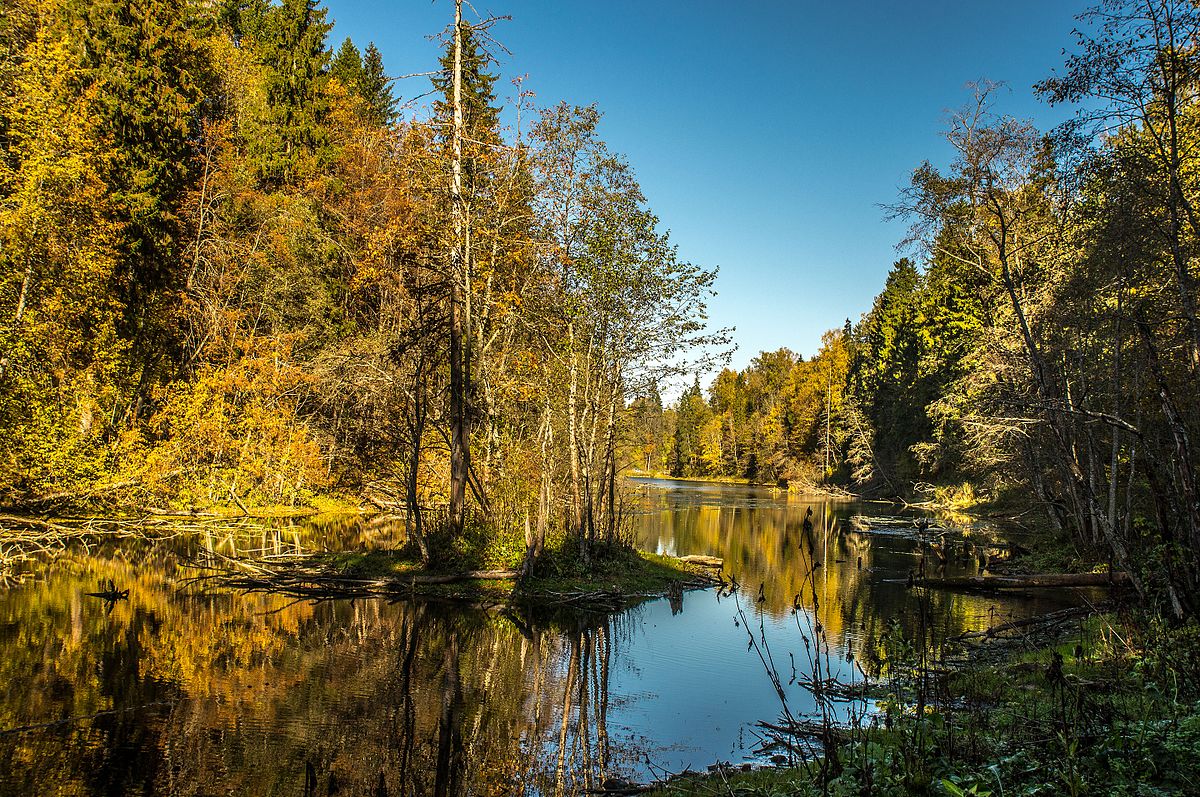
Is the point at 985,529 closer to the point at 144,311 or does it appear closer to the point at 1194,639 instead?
the point at 1194,639

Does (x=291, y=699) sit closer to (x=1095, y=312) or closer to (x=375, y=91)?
(x=1095, y=312)

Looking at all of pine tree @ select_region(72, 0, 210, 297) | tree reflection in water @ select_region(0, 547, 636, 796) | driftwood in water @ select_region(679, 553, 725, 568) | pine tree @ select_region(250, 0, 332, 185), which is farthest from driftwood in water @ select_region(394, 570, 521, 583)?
pine tree @ select_region(250, 0, 332, 185)

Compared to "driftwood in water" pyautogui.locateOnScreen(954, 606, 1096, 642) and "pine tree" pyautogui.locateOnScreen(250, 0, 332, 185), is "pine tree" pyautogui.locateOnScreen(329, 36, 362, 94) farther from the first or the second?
A: "driftwood in water" pyautogui.locateOnScreen(954, 606, 1096, 642)

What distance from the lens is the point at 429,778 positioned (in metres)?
6.37

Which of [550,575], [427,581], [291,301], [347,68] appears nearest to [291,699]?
[427,581]

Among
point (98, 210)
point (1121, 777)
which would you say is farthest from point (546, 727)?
point (98, 210)

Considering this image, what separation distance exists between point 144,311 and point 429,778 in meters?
23.9

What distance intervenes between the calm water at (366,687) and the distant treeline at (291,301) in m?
3.75

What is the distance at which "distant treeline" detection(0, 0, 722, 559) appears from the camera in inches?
664

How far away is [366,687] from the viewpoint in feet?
28.9

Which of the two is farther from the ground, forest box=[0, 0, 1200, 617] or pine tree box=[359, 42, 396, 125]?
pine tree box=[359, 42, 396, 125]

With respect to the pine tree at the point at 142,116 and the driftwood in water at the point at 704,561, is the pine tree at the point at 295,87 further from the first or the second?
the driftwood in water at the point at 704,561

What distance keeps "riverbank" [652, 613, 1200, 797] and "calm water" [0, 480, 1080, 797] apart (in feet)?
4.50

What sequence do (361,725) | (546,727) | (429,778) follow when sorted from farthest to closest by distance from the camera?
(546,727)
(361,725)
(429,778)
